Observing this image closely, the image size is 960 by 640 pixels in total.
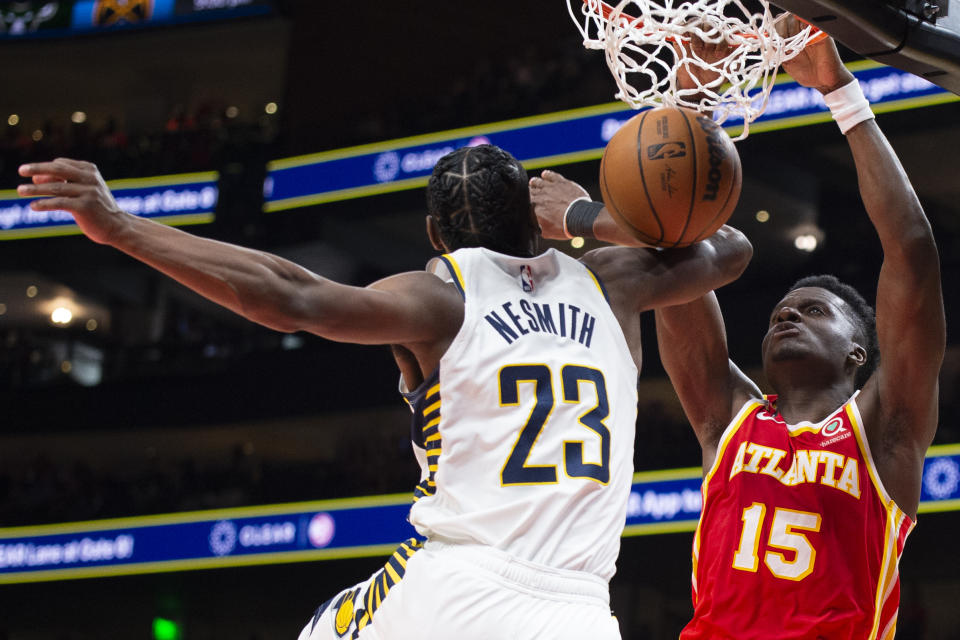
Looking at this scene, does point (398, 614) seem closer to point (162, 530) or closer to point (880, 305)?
point (880, 305)

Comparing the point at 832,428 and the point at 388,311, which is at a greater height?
the point at 388,311

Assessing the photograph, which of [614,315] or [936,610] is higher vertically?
[614,315]

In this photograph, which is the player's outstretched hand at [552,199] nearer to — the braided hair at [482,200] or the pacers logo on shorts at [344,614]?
the braided hair at [482,200]

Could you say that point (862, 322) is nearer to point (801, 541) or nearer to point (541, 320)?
point (801, 541)

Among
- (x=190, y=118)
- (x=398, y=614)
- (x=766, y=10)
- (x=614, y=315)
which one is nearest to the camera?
(x=398, y=614)

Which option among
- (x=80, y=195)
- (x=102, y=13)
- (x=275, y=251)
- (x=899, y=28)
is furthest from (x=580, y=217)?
(x=102, y=13)

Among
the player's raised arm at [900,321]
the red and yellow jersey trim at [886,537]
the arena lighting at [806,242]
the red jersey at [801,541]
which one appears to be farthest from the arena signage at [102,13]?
the red and yellow jersey trim at [886,537]

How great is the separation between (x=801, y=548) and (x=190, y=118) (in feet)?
52.8

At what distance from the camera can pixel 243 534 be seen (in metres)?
12.6

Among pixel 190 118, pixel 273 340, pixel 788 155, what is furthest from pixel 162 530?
pixel 788 155

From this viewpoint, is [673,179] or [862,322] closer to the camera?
[673,179]

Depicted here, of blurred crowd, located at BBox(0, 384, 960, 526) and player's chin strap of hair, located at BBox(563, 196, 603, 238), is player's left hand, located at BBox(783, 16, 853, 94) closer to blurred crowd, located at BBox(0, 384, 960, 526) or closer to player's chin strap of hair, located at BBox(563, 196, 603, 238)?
player's chin strap of hair, located at BBox(563, 196, 603, 238)

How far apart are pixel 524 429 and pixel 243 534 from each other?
1078cm

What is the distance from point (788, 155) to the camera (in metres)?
13.5
